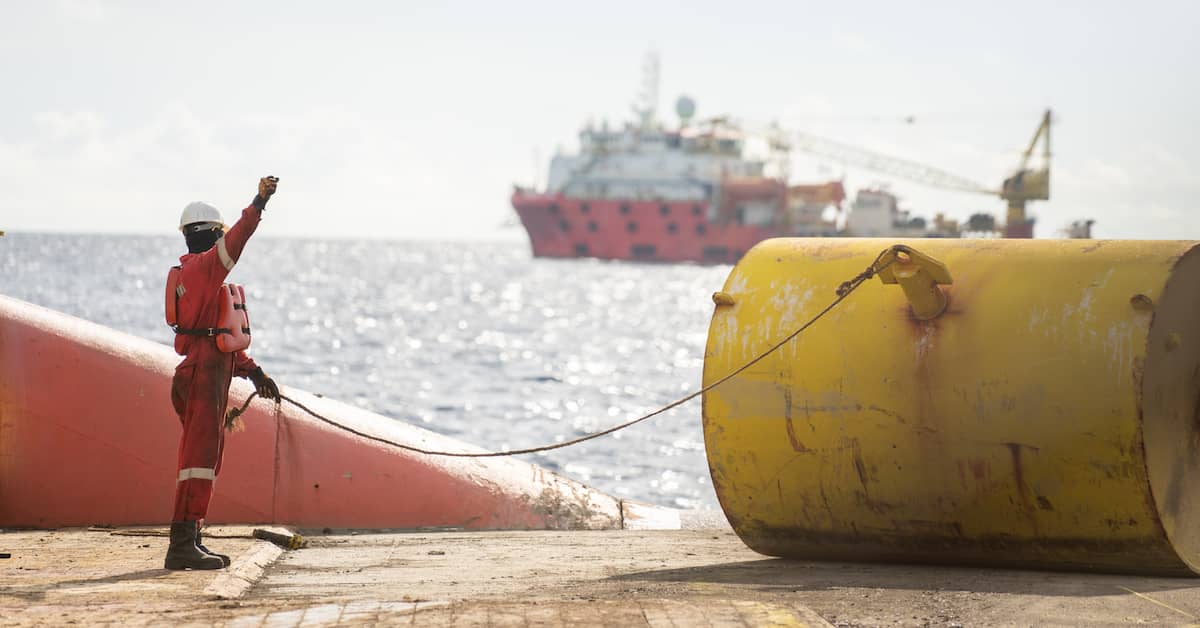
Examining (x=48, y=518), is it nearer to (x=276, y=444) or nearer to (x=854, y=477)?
(x=276, y=444)

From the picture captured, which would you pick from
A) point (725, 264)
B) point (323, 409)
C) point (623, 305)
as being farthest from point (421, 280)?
point (323, 409)

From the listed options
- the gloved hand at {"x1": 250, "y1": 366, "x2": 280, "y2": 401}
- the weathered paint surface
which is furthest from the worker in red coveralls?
the weathered paint surface

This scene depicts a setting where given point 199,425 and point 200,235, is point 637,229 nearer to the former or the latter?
point 200,235

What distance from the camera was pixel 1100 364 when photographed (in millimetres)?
5070

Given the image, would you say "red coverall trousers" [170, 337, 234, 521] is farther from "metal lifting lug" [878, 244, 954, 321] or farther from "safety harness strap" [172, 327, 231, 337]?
"metal lifting lug" [878, 244, 954, 321]

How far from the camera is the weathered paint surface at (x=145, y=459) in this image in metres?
7.04

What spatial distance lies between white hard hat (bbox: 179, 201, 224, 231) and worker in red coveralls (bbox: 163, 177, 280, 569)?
0.52 ft

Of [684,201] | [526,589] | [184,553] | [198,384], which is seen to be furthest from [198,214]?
[684,201]

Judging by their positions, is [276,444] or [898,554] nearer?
[898,554]

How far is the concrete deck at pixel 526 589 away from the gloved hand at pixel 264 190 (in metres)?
1.38

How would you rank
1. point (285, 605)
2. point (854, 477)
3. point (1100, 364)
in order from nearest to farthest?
1. point (285, 605)
2. point (1100, 364)
3. point (854, 477)

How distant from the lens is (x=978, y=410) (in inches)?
206

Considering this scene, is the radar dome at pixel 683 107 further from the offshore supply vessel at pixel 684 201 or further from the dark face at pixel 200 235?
the dark face at pixel 200 235

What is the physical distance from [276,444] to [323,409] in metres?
0.75
